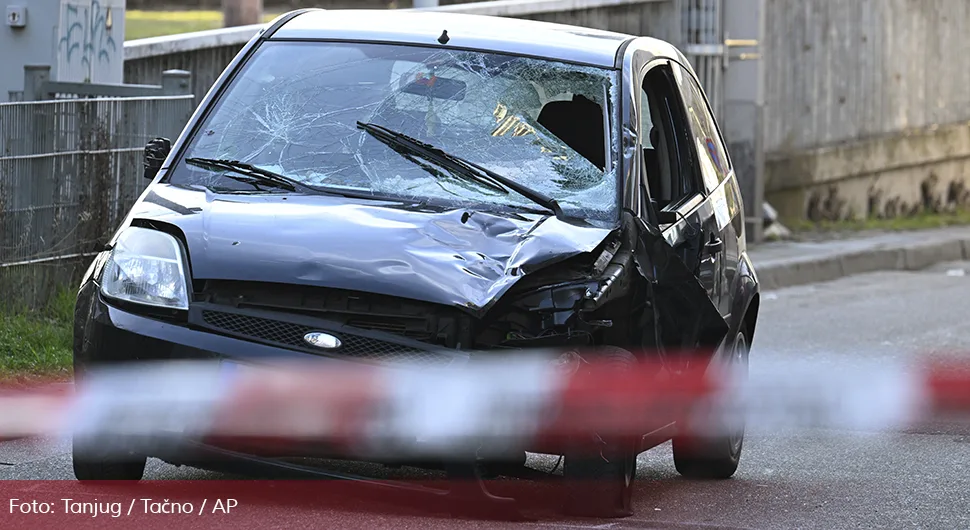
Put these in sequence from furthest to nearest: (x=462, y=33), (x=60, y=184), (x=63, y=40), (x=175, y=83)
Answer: (x=63, y=40)
(x=175, y=83)
(x=60, y=184)
(x=462, y=33)

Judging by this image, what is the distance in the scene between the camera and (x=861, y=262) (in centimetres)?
1547

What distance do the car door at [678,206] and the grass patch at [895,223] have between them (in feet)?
35.0

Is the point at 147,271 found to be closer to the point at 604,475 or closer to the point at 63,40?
the point at 604,475

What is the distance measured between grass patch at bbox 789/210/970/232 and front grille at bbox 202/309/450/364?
12583 mm

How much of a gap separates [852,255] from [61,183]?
8243mm

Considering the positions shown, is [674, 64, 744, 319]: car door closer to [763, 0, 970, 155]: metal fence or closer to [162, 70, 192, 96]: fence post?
[162, 70, 192, 96]: fence post

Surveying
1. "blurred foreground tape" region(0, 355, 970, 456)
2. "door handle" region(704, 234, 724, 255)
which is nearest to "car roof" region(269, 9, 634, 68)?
"door handle" region(704, 234, 724, 255)

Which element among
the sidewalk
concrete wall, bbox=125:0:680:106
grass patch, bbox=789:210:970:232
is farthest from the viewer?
grass patch, bbox=789:210:970:232

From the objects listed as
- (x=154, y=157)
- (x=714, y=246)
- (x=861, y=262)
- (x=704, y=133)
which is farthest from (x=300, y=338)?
(x=861, y=262)

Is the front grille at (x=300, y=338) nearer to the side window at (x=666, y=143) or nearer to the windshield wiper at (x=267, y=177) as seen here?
the windshield wiper at (x=267, y=177)

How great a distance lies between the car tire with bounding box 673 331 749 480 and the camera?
637 cm

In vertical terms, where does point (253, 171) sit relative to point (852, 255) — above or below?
above

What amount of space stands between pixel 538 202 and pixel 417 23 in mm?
1127

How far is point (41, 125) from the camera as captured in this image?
29.2 feet
